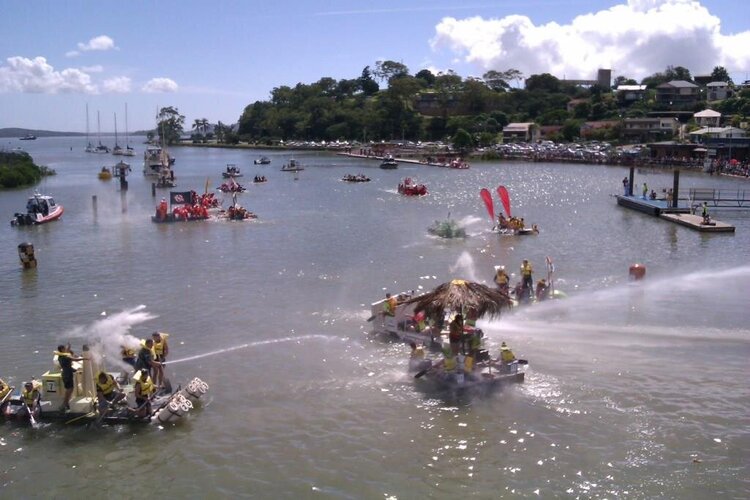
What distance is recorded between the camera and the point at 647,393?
1673 cm

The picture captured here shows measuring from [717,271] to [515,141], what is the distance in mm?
114045

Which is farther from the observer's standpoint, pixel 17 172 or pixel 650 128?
pixel 650 128

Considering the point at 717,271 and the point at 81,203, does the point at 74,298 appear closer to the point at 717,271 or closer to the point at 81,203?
the point at 717,271

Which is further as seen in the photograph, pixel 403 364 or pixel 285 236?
pixel 285 236

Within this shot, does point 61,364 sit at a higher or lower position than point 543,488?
higher

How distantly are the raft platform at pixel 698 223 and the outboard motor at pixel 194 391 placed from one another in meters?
33.1

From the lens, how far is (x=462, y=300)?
17047 millimetres

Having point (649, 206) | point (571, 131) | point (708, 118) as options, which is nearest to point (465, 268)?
point (649, 206)

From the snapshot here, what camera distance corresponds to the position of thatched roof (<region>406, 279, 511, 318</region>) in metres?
17.1

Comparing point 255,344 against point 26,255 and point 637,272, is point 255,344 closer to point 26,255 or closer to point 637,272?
point 637,272

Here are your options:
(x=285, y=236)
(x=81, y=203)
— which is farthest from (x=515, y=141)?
(x=285, y=236)

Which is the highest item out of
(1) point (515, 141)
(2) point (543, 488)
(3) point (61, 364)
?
(1) point (515, 141)

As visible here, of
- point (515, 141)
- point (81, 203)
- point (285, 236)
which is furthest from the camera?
point (515, 141)

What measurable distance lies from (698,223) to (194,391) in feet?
114
